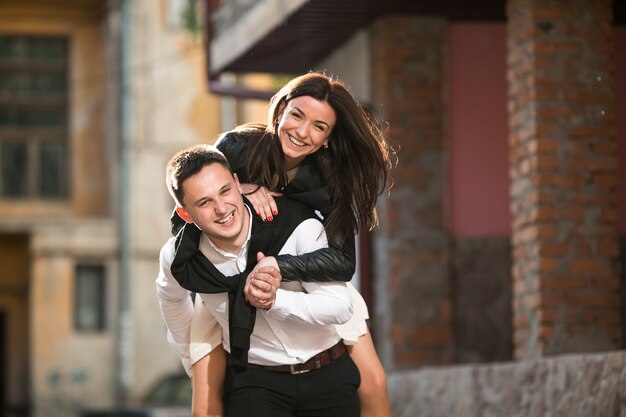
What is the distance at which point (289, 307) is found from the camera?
5.38 m

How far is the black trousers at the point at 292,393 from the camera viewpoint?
18.1ft

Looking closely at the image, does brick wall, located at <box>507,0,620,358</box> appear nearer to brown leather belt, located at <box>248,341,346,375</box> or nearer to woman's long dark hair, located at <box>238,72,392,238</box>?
woman's long dark hair, located at <box>238,72,392,238</box>

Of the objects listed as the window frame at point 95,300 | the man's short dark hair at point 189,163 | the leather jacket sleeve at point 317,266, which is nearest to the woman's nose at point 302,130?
the man's short dark hair at point 189,163

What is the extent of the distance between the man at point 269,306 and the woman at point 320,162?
0.09 meters

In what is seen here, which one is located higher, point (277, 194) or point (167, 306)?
point (277, 194)

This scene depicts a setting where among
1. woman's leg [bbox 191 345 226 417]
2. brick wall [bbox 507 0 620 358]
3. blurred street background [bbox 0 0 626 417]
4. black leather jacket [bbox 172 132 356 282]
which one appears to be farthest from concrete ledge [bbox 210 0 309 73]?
woman's leg [bbox 191 345 226 417]

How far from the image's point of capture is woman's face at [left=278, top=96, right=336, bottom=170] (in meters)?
5.75

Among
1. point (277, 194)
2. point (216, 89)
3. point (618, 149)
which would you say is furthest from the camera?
point (216, 89)

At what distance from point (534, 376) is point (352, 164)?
307 centimetres

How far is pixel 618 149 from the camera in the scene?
37.3 ft

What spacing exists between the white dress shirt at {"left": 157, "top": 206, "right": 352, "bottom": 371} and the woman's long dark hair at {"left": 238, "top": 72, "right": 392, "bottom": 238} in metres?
0.19

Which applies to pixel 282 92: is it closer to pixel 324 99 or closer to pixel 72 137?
pixel 324 99

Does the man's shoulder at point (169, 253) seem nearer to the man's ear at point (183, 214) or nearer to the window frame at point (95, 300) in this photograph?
the man's ear at point (183, 214)

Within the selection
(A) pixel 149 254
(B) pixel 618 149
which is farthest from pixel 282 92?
(A) pixel 149 254
